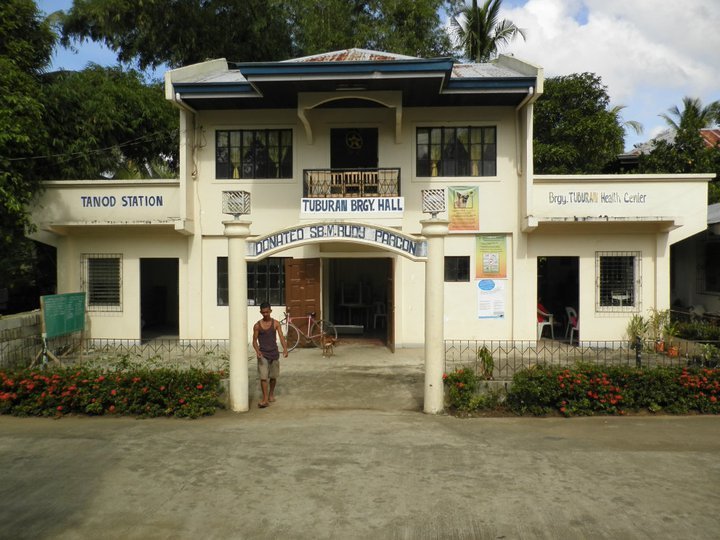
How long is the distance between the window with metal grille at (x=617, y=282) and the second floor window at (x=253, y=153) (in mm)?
8305

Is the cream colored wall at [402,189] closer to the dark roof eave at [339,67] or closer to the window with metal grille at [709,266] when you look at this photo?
the dark roof eave at [339,67]

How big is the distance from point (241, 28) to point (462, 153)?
1286 cm

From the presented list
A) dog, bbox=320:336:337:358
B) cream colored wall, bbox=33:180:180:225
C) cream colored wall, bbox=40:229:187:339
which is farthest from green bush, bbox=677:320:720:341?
cream colored wall, bbox=33:180:180:225

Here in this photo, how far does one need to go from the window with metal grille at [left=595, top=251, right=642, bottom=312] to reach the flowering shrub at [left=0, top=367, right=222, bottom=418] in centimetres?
998

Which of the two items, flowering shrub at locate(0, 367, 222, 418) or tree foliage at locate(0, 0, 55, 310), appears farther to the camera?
tree foliage at locate(0, 0, 55, 310)

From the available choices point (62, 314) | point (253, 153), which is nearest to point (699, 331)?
point (253, 153)

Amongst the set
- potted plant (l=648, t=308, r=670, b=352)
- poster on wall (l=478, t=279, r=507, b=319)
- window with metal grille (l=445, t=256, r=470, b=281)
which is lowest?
potted plant (l=648, t=308, r=670, b=352)

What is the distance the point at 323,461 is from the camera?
21.8ft

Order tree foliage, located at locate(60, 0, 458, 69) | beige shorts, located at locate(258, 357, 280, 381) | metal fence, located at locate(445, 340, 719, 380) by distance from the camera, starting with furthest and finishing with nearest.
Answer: tree foliage, located at locate(60, 0, 458, 69)
metal fence, located at locate(445, 340, 719, 380)
beige shorts, located at locate(258, 357, 280, 381)

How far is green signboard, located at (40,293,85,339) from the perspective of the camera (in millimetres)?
12117

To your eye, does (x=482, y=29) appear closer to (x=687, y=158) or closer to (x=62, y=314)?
(x=687, y=158)

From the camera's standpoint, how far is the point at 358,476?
6.18m

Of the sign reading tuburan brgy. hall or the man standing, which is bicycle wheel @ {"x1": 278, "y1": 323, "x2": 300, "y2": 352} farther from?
the sign reading tuburan brgy. hall

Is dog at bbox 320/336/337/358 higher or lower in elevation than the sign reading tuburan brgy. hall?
lower
